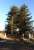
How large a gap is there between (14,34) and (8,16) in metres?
5.89

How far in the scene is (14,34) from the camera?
2841 cm

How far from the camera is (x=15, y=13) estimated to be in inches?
1276

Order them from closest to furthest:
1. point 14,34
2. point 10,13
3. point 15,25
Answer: point 14,34 < point 15,25 < point 10,13

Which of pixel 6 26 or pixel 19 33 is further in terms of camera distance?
pixel 6 26

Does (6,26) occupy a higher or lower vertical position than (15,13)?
lower

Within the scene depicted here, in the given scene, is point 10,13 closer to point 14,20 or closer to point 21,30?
point 14,20

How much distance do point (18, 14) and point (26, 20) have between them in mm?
2222

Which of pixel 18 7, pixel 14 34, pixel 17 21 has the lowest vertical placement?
pixel 14 34

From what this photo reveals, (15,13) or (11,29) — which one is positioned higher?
(15,13)

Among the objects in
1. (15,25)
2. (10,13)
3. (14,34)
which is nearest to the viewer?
(14,34)

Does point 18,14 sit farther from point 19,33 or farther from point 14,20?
point 19,33

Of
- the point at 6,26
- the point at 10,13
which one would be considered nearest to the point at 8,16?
the point at 10,13

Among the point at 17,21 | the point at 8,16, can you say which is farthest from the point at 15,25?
the point at 8,16

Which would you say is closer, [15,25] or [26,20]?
[15,25]
